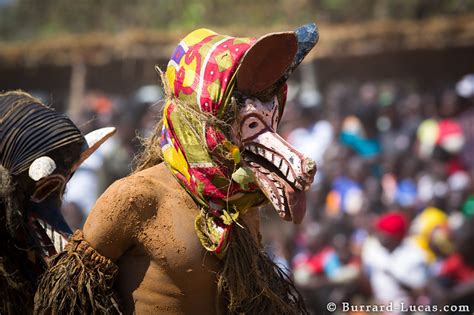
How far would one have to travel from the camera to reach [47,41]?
1469 cm

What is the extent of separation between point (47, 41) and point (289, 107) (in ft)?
15.9

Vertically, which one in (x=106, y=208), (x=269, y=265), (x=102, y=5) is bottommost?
(x=102, y=5)

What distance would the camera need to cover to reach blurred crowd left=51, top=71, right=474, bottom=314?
8508 mm

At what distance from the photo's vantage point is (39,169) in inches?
134

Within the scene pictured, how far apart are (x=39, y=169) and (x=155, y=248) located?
74 centimetres

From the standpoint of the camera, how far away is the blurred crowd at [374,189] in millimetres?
8508

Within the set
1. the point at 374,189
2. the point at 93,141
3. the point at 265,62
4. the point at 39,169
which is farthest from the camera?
the point at 374,189

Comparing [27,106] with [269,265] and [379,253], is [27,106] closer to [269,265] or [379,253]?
[269,265]

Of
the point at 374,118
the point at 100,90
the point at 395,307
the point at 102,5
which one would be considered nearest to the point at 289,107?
the point at 374,118

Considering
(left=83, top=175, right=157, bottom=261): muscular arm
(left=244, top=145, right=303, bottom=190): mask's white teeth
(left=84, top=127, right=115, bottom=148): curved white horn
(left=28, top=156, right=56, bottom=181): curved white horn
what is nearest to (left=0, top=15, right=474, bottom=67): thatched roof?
(left=84, top=127, right=115, bottom=148): curved white horn

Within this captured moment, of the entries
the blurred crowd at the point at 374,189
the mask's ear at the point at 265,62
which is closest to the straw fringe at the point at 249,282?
the mask's ear at the point at 265,62

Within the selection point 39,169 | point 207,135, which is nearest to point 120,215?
point 207,135

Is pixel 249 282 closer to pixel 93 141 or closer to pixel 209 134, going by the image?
pixel 209 134

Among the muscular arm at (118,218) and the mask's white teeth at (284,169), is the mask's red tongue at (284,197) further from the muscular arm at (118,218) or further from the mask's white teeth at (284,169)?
A: the muscular arm at (118,218)
